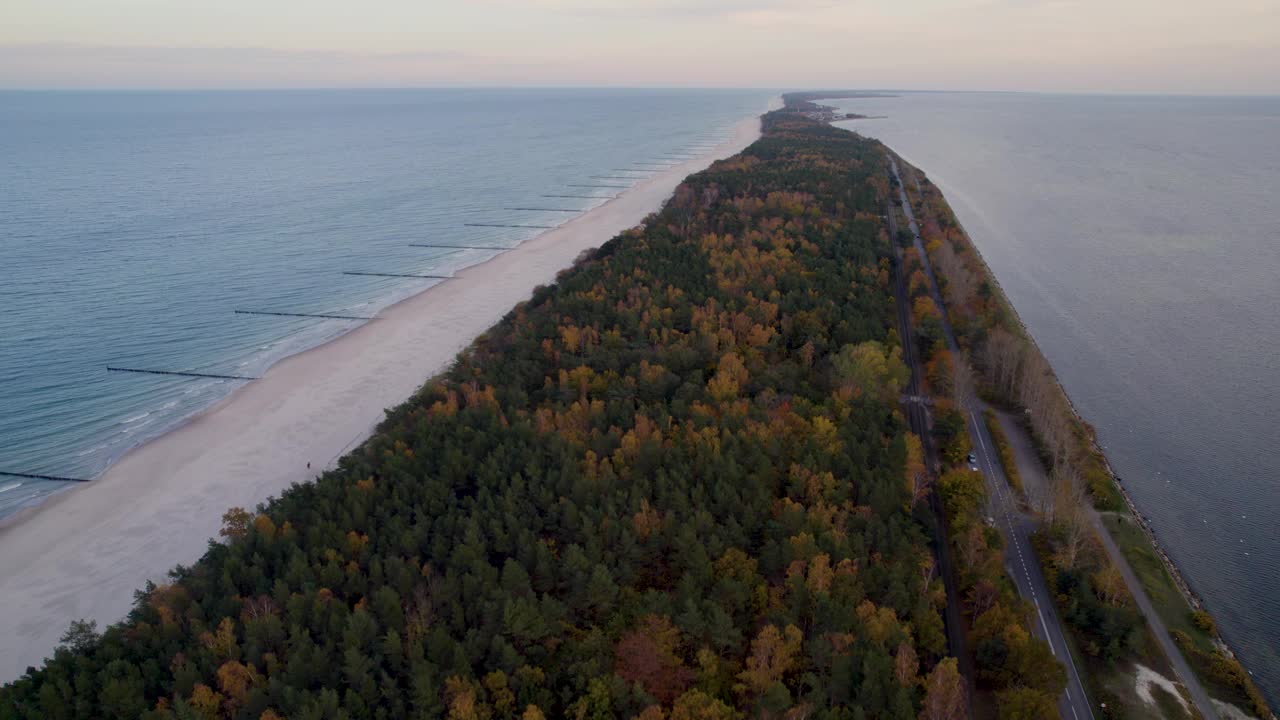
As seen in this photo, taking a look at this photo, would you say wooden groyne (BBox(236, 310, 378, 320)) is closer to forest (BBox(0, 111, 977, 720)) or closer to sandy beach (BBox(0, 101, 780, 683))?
sandy beach (BBox(0, 101, 780, 683))

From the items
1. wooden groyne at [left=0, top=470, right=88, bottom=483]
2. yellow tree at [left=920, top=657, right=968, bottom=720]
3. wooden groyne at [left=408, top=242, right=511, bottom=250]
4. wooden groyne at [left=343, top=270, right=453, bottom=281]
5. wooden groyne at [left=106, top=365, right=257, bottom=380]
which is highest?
wooden groyne at [left=408, top=242, right=511, bottom=250]

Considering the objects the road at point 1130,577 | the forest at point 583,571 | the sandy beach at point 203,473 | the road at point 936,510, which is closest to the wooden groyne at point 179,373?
the sandy beach at point 203,473

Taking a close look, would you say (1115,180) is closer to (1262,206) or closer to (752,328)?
(1262,206)

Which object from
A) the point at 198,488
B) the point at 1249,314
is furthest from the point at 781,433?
the point at 1249,314

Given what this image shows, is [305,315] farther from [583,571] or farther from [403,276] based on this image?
[583,571]

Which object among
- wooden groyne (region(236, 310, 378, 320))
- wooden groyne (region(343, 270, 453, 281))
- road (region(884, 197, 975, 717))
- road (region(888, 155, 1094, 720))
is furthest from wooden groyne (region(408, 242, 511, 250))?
road (region(888, 155, 1094, 720))
